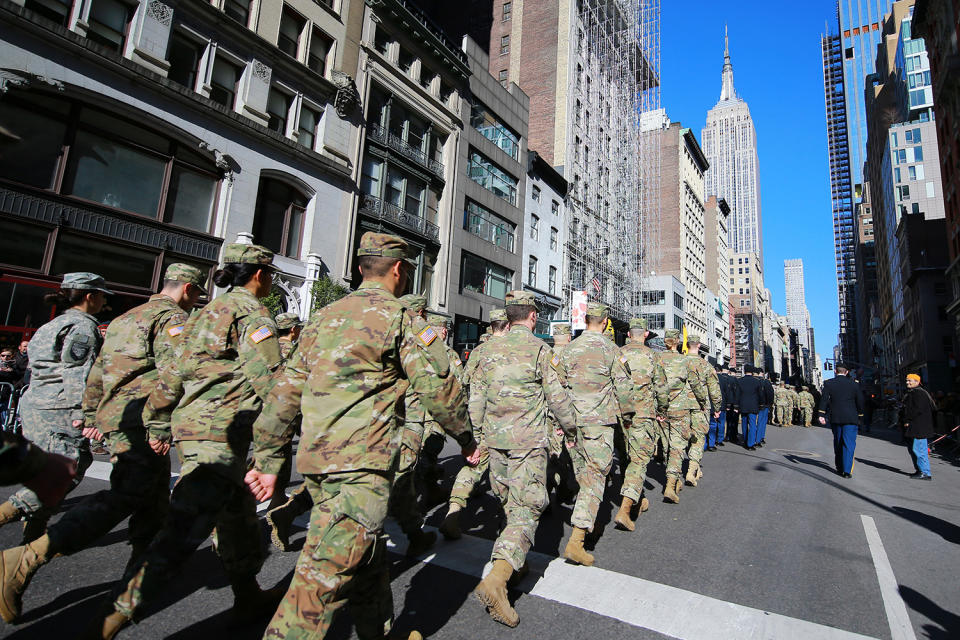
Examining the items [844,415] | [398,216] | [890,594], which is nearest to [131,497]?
[890,594]

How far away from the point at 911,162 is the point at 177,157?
266 ft

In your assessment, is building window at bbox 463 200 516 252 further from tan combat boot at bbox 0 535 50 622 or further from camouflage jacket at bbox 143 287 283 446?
tan combat boot at bbox 0 535 50 622

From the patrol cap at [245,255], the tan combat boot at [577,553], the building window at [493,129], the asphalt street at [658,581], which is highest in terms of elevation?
the building window at [493,129]

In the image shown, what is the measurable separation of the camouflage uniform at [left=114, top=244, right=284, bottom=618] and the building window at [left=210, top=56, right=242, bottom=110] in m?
16.4

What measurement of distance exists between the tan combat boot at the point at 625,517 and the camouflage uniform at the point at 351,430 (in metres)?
3.32

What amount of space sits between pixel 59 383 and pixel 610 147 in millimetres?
47405

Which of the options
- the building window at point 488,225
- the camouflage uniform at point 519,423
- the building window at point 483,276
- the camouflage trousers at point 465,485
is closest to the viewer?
the camouflage uniform at point 519,423

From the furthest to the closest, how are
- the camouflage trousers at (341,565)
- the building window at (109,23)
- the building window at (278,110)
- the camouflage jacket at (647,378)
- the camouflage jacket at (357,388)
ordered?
the building window at (278,110)
the building window at (109,23)
the camouflage jacket at (647,378)
the camouflage jacket at (357,388)
the camouflage trousers at (341,565)

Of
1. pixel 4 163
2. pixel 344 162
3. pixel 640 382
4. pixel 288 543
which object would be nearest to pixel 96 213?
pixel 4 163

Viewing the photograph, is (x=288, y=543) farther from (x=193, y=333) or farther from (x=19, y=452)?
(x=19, y=452)

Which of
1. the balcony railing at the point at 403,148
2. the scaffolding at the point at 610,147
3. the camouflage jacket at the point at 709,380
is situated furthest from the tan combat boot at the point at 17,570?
the scaffolding at the point at 610,147

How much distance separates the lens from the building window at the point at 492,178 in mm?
28464

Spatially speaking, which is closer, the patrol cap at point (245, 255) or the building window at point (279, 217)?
the patrol cap at point (245, 255)

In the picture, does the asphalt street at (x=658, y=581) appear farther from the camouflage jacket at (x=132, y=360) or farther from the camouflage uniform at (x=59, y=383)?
the camouflage jacket at (x=132, y=360)
